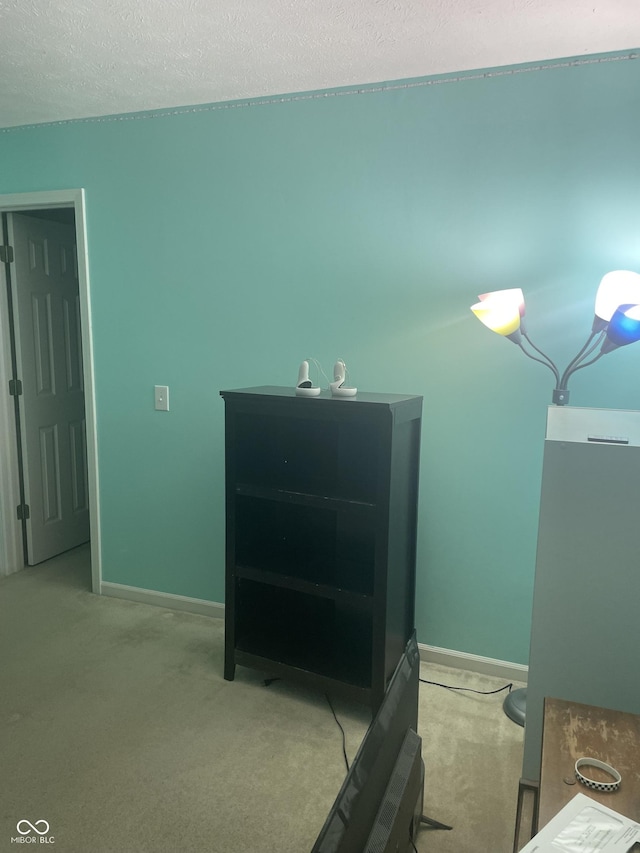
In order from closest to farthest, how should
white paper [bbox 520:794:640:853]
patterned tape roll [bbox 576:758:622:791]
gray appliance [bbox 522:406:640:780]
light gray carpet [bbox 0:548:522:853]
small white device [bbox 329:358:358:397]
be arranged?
white paper [bbox 520:794:640:853]
patterned tape roll [bbox 576:758:622:791]
gray appliance [bbox 522:406:640:780]
light gray carpet [bbox 0:548:522:853]
small white device [bbox 329:358:358:397]

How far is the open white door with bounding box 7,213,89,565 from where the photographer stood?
3383mm

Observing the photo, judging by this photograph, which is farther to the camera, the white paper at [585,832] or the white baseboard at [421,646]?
the white baseboard at [421,646]

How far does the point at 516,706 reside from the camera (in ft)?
7.34

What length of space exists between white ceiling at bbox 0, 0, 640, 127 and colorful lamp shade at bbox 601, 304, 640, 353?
0.90 m

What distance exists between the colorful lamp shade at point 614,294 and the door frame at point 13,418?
234cm

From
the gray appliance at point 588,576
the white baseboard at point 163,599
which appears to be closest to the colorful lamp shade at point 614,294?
the gray appliance at point 588,576

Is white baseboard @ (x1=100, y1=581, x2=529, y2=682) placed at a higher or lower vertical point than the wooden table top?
lower

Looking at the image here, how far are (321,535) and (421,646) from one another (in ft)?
2.48

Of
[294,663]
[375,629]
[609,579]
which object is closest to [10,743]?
[294,663]

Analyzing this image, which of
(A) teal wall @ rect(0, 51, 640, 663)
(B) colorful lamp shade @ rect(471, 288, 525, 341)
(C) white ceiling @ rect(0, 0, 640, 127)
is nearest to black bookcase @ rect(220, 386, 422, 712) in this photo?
(A) teal wall @ rect(0, 51, 640, 663)

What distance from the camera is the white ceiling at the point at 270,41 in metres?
1.85

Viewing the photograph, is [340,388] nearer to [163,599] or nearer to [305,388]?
[305,388]

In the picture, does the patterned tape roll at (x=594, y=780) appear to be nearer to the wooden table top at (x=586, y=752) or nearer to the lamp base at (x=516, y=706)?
the wooden table top at (x=586, y=752)

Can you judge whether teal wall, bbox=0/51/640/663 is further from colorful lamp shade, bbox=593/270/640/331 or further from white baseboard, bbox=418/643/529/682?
colorful lamp shade, bbox=593/270/640/331
